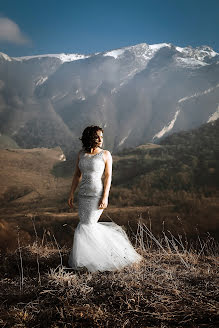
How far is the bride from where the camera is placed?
2717 millimetres

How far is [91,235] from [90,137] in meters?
1.06

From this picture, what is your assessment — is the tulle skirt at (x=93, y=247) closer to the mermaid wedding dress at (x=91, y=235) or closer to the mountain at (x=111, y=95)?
the mermaid wedding dress at (x=91, y=235)

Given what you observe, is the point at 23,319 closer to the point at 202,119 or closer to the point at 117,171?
the point at 117,171

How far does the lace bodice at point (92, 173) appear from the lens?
9.04 feet

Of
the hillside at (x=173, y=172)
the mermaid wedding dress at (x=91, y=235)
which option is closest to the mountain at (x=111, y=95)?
the hillside at (x=173, y=172)

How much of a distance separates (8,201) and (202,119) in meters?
18.4

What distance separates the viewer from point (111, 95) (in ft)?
215

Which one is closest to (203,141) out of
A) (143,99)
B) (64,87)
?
(143,99)

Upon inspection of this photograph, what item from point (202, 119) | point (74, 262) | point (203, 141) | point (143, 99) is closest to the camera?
point (74, 262)

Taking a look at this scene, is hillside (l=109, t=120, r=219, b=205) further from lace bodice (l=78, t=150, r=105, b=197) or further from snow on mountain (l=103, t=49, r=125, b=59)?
snow on mountain (l=103, t=49, r=125, b=59)

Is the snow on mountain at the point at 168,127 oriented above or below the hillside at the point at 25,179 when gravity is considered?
above

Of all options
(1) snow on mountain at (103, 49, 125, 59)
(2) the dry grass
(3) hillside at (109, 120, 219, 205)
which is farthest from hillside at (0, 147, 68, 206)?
(1) snow on mountain at (103, 49, 125, 59)

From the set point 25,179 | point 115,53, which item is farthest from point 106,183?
point 115,53

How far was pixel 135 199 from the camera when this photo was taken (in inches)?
316
